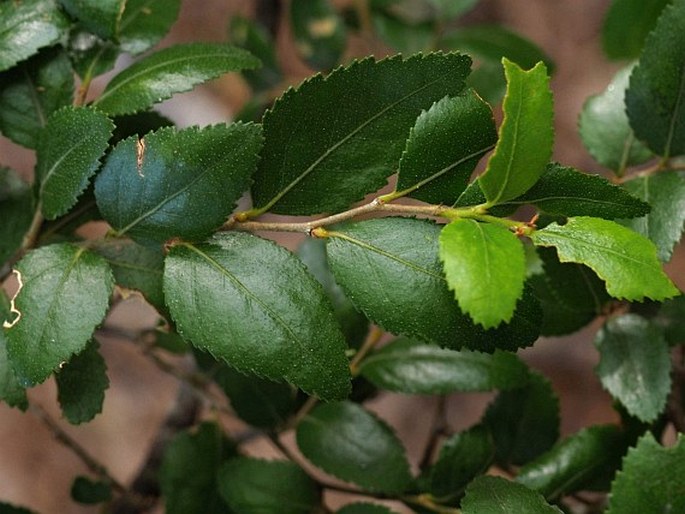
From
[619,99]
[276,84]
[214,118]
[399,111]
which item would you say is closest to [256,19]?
[276,84]

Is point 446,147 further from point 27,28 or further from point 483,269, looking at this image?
point 27,28

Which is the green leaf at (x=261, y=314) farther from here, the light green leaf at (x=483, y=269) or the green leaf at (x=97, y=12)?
the green leaf at (x=97, y=12)

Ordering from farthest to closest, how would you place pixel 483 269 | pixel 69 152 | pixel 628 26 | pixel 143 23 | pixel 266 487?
pixel 628 26
pixel 266 487
pixel 143 23
pixel 69 152
pixel 483 269

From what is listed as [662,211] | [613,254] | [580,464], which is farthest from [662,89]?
[580,464]

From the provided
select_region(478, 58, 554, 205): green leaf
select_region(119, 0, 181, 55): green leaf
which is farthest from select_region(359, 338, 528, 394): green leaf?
select_region(119, 0, 181, 55): green leaf

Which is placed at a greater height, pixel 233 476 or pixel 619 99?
pixel 619 99

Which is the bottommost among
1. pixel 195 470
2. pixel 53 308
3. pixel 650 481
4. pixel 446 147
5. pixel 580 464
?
pixel 195 470

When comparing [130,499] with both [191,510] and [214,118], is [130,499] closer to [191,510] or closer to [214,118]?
[191,510]
